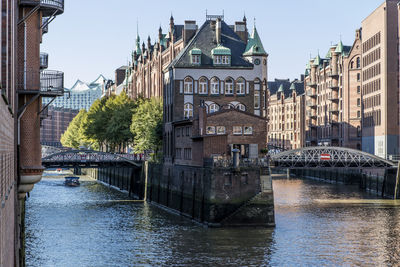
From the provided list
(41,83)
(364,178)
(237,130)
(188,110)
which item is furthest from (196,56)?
(41,83)

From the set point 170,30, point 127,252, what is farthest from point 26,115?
point 170,30

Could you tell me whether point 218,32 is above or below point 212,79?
above

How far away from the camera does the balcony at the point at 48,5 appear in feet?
106

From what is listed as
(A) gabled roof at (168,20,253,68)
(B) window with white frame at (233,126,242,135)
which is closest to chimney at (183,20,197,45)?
(A) gabled roof at (168,20,253,68)

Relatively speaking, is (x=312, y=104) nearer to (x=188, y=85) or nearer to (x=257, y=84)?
(x=257, y=84)

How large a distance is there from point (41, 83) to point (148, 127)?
6727cm

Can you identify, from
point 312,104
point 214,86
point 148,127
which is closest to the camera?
point 214,86

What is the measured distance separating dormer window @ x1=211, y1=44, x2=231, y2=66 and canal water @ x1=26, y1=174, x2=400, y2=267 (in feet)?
61.6

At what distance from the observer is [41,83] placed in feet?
114

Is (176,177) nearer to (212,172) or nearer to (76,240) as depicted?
(212,172)

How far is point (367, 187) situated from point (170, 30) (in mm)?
41936

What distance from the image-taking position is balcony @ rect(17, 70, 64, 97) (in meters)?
31.8

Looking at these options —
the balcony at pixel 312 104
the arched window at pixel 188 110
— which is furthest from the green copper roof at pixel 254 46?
the balcony at pixel 312 104

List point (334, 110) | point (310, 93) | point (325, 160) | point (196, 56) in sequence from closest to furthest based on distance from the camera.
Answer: point (325, 160)
point (196, 56)
point (334, 110)
point (310, 93)
